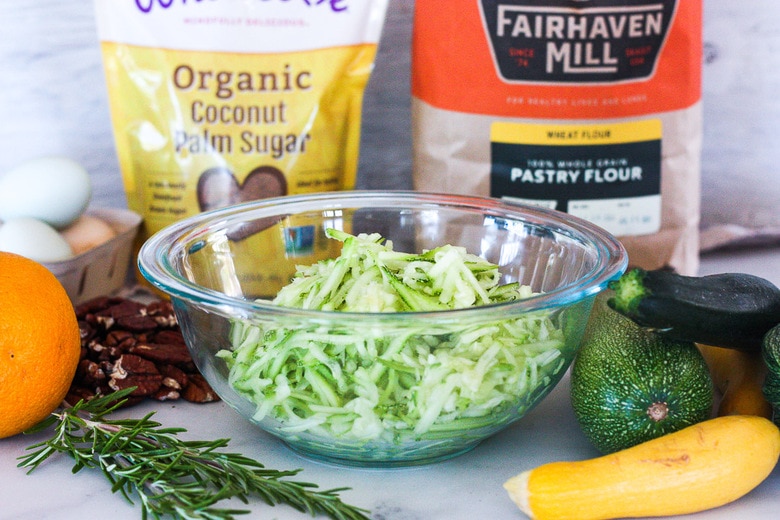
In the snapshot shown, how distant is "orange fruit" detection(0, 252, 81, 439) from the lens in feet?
2.58

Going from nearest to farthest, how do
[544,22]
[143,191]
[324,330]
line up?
[324,330], [544,22], [143,191]

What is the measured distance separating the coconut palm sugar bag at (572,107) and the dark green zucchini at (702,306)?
43 cm

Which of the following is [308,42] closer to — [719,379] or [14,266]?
[14,266]

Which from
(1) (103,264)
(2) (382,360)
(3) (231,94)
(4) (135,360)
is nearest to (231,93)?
(3) (231,94)

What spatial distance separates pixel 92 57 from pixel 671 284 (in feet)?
3.26

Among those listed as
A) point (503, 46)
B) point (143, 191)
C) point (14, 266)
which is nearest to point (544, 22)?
point (503, 46)

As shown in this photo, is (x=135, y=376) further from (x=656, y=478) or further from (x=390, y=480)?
(x=656, y=478)

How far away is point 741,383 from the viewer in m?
0.83

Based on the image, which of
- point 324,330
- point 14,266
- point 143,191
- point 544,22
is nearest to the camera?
point 324,330

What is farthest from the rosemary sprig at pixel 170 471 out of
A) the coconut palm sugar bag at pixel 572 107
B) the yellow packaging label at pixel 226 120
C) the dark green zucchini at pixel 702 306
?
the coconut palm sugar bag at pixel 572 107

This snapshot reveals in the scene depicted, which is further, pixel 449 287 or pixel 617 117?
pixel 617 117

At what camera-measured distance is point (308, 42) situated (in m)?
1.22

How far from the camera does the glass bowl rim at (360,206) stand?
70 centimetres

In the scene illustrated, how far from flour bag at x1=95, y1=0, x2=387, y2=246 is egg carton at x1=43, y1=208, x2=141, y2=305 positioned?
1.5 inches
